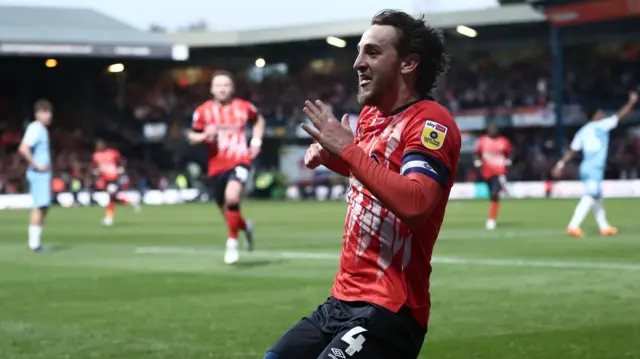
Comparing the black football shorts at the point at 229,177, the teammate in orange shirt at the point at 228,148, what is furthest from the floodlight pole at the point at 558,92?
the black football shorts at the point at 229,177

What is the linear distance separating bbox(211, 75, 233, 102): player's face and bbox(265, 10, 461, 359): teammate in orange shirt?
31.9ft

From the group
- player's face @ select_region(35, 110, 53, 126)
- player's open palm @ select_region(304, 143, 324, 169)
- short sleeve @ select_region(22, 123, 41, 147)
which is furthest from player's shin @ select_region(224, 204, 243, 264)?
player's open palm @ select_region(304, 143, 324, 169)

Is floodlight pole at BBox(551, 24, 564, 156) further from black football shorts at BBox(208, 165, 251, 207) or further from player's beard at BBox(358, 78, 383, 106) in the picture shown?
player's beard at BBox(358, 78, 383, 106)

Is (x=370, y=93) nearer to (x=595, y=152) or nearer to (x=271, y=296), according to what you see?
(x=271, y=296)

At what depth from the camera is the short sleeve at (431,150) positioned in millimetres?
3863

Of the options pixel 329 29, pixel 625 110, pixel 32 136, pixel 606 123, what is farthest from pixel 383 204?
pixel 329 29

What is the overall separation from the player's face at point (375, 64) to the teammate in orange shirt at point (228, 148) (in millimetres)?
9742

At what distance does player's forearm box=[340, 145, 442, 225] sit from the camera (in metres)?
3.73

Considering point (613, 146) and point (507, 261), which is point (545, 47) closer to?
point (613, 146)

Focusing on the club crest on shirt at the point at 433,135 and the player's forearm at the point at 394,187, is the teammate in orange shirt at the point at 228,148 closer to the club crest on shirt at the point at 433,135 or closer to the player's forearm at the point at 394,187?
the club crest on shirt at the point at 433,135

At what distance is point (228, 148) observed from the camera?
46.5 feet

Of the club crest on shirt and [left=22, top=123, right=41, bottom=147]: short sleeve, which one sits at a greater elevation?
the club crest on shirt

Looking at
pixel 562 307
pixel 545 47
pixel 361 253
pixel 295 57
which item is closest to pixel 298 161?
pixel 295 57

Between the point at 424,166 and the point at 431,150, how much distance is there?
0.24 feet
